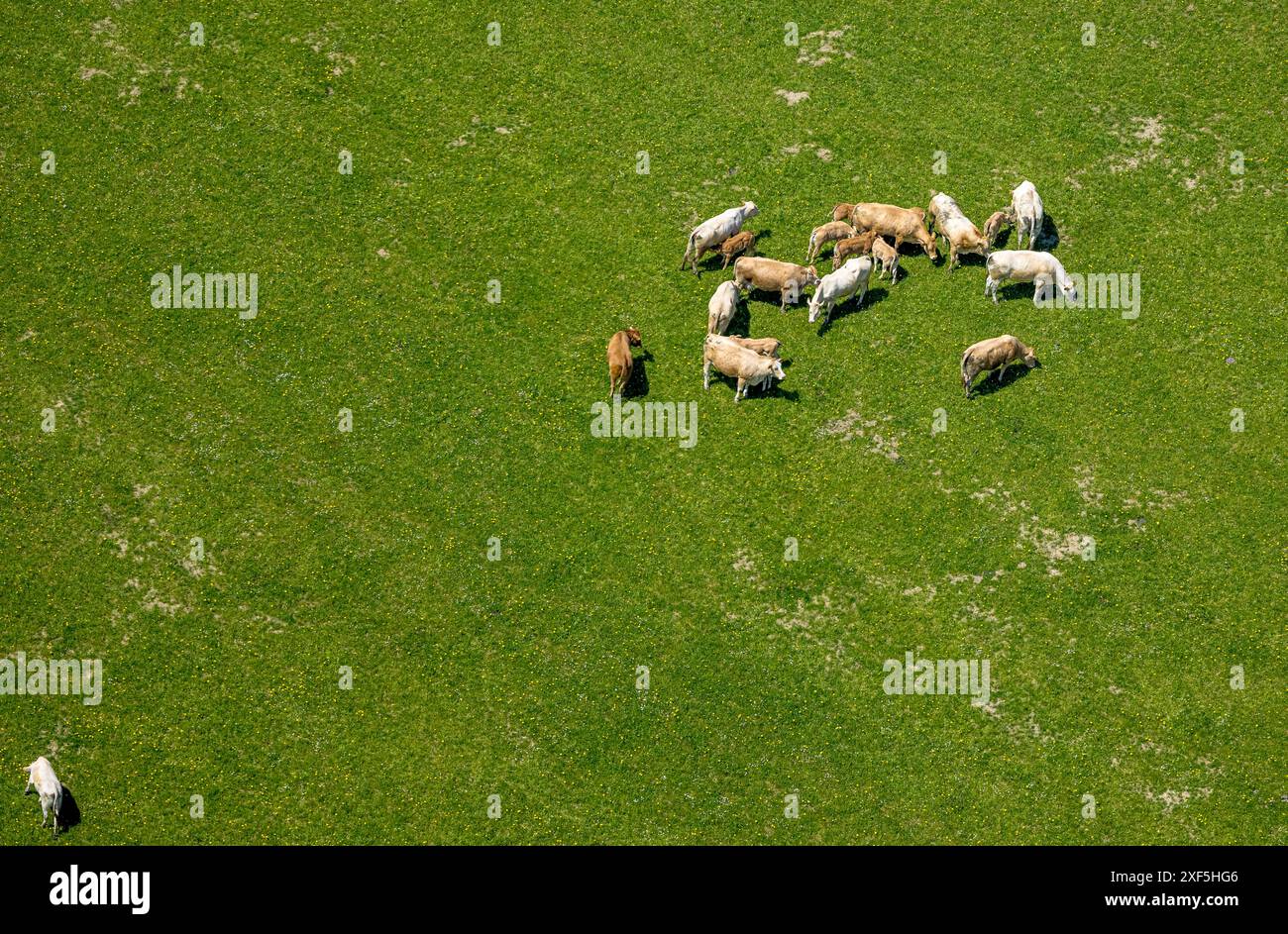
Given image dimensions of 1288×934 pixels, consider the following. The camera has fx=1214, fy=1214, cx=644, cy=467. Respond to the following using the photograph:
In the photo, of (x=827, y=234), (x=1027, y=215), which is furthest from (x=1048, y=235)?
(x=827, y=234)

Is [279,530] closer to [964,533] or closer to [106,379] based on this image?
[106,379]

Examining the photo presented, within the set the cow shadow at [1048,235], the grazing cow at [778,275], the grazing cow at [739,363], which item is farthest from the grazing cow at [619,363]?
the cow shadow at [1048,235]

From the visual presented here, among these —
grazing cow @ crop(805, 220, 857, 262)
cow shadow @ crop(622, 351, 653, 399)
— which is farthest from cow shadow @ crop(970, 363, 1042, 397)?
cow shadow @ crop(622, 351, 653, 399)

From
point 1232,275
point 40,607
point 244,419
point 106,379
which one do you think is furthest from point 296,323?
point 1232,275

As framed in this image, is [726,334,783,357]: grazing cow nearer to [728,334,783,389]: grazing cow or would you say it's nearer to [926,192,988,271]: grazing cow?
[728,334,783,389]: grazing cow

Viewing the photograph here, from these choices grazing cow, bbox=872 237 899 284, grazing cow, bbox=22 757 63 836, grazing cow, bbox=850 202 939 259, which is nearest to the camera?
grazing cow, bbox=22 757 63 836

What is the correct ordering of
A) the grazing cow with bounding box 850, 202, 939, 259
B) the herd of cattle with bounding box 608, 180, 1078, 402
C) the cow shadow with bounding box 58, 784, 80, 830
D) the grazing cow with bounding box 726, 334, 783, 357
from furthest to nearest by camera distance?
the grazing cow with bounding box 850, 202, 939, 259, the grazing cow with bounding box 726, 334, 783, 357, the herd of cattle with bounding box 608, 180, 1078, 402, the cow shadow with bounding box 58, 784, 80, 830

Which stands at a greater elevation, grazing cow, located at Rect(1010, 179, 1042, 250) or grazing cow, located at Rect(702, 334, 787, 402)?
grazing cow, located at Rect(1010, 179, 1042, 250)
